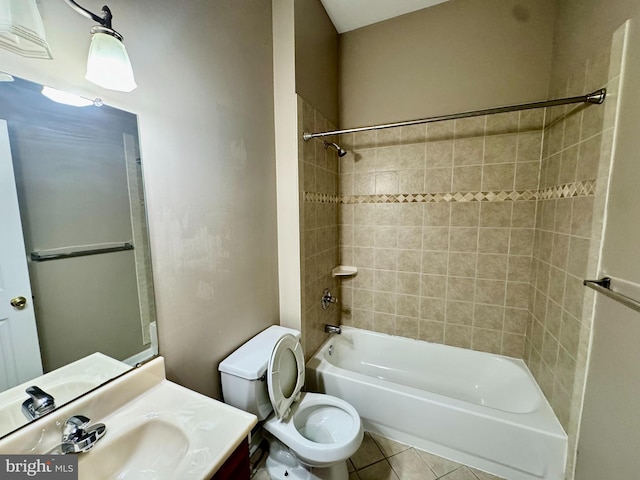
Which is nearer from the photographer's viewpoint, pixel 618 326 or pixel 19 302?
pixel 19 302

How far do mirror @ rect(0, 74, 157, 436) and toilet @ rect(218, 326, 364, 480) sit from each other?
1.64 feet

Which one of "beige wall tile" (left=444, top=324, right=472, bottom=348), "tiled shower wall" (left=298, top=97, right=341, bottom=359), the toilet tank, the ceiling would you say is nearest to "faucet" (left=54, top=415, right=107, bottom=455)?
the toilet tank

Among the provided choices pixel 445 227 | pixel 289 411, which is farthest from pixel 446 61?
pixel 289 411

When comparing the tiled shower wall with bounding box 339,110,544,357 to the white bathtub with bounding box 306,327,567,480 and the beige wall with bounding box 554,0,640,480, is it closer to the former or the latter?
the white bathtub with bounding box 306,327,567,480

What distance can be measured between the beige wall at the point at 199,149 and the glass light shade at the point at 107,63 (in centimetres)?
9

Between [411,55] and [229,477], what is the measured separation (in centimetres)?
271

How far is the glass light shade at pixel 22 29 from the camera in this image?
55 centimetres

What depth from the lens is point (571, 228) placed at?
52.9 inches

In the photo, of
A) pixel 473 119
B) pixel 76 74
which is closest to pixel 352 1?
pixel 473 119

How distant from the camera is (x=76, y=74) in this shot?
2.54 feet

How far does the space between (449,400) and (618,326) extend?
0.91m

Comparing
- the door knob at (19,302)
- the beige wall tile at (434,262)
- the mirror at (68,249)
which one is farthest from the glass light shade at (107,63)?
the beige wall tile at (434,262)

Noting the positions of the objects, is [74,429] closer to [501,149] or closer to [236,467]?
[236,467]

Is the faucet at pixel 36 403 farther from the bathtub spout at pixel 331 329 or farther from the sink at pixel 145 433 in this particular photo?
the bathtub spout at pixel 331 329
